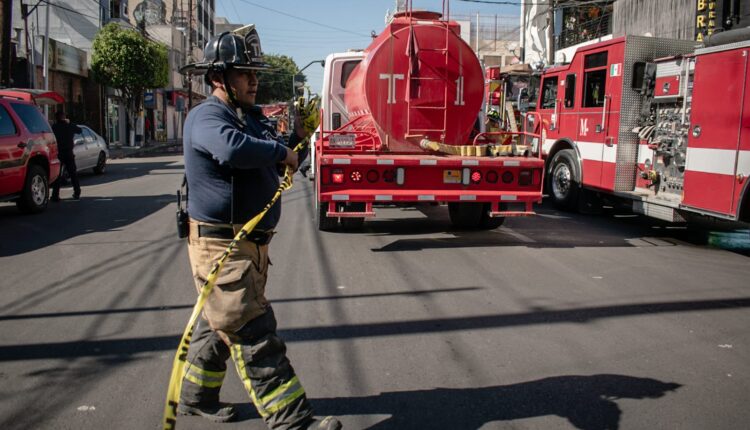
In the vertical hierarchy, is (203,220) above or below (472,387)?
above

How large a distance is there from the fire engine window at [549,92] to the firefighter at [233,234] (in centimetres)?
1037

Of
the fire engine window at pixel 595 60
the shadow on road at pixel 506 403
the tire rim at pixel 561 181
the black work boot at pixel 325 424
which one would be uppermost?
the fire engine window at pixel 595 60

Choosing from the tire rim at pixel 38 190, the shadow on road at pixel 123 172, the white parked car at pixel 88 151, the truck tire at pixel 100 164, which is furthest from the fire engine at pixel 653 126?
the truck tire at pixel 100 164

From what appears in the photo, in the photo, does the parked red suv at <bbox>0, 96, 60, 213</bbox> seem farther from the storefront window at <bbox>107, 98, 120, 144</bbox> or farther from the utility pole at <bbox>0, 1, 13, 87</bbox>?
the storefront window at <bbox>107, 98, 120, 144</bbox>

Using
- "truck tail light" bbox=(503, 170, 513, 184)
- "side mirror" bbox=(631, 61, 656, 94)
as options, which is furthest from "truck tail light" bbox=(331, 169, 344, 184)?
"side mirror" bbox=(631, 61, 656, 94)

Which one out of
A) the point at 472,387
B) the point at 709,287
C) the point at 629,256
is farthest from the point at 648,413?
the point at 629,256

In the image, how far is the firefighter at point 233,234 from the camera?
3.09 meters

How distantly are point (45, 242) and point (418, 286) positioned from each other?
516 cm

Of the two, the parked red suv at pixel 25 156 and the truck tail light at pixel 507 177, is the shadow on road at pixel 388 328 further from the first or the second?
the parked red suv at pixel 25 156

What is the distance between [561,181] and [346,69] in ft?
15.1

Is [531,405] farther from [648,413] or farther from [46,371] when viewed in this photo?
[46,371]

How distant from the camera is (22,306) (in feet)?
18.4

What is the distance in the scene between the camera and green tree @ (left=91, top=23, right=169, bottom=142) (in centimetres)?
3178

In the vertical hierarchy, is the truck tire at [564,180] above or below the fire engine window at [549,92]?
below
